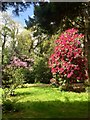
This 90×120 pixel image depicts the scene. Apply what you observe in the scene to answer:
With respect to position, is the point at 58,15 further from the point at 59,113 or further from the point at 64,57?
the point at 64,57

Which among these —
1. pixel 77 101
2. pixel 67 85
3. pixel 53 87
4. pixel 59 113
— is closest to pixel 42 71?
pixel 53 87

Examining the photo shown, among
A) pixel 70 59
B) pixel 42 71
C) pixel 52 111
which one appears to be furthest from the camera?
pixel 42 71

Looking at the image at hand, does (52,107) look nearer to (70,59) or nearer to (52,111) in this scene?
(52,111)

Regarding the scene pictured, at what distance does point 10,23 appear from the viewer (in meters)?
20.6

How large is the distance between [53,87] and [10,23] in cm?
1001

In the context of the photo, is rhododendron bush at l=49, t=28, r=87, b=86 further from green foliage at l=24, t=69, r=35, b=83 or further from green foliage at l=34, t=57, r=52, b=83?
green foliage at l=24, t=69, r=35, b=83

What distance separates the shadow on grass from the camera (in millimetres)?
5916

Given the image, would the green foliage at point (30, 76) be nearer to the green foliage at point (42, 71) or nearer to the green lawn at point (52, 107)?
the green foliage at point (42, 71)

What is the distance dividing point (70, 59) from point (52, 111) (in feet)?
12.9

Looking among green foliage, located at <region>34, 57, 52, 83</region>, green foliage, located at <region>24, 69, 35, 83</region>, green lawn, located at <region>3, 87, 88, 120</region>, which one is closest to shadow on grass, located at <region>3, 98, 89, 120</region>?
green lawn, located at <region>3, 87, 88, 120</region>

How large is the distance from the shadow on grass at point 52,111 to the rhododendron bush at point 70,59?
8.21ft

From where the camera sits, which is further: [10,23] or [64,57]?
[10,23]

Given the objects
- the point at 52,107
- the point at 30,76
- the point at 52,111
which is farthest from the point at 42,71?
the point at 52,111

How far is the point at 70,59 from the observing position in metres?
10.2
